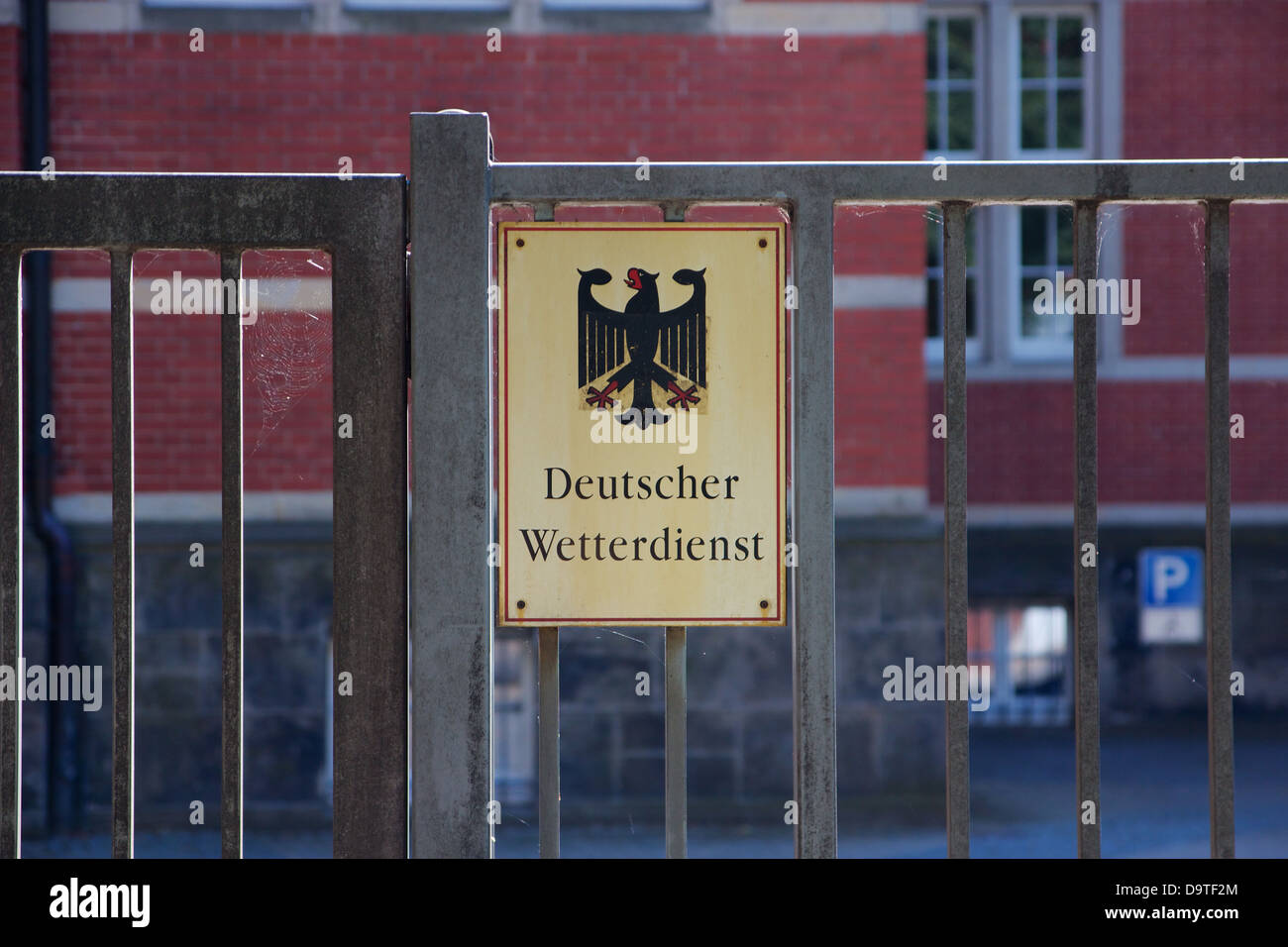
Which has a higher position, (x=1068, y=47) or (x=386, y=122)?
(x=1068, y=47)

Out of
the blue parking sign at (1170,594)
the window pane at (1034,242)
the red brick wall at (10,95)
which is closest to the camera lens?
the red brick wall at (10,95)

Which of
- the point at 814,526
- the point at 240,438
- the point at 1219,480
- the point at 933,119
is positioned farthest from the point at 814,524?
the point at 933,119

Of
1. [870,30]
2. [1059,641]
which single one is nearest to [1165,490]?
[1059,641]

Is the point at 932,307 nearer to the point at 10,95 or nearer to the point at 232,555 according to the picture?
the point at 10,95

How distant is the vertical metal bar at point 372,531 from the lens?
6.56ft

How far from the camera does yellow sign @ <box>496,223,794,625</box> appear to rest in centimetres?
202

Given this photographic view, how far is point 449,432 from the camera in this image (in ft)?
6.53

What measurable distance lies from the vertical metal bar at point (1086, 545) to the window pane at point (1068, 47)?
316 inches

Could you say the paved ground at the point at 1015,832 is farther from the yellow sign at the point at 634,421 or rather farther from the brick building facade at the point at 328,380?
the yellow sign at the point at 634,421

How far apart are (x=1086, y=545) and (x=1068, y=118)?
8143 millimetres

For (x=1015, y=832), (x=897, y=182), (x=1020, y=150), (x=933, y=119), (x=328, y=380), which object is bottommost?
(x=1015, y=832)

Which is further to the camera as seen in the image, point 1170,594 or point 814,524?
point 1170,594

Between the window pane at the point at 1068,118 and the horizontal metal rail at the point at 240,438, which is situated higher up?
the window pane at the point at 1068,118

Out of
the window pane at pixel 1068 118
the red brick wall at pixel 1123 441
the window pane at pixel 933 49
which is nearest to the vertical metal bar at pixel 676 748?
the red brick wall at pixel 1123 441
